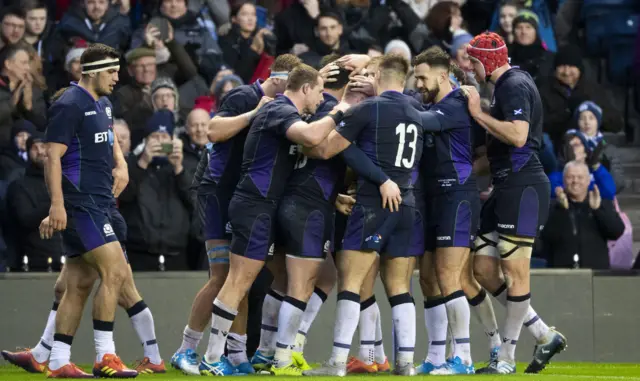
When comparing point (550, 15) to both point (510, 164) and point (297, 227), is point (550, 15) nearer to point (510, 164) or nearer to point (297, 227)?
point (510, 164)

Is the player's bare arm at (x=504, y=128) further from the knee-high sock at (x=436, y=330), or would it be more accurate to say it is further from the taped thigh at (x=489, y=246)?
the knee-high sock at (x=436, y=330)

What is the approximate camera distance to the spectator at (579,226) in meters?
16.1

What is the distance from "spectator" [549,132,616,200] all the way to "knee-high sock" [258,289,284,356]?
16.4ft

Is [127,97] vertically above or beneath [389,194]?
above

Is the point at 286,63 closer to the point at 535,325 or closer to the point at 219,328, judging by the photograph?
the point at 219,328

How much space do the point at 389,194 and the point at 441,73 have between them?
1.34 meters

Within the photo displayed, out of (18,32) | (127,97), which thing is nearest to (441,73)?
(127,97)

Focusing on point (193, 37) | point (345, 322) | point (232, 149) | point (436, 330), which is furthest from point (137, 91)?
point (345, 322)

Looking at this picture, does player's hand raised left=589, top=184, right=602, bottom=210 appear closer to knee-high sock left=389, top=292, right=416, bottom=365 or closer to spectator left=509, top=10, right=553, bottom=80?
spectator left=509, top=10, right=553, bottom=80

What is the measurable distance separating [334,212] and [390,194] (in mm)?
756

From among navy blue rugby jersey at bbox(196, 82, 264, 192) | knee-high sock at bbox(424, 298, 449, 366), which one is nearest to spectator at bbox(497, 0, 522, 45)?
navy blue rugby jersey at bbox(196, 82, 264, 192)

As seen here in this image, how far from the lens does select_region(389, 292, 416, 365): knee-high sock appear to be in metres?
11.9

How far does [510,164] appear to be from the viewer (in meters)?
12.6

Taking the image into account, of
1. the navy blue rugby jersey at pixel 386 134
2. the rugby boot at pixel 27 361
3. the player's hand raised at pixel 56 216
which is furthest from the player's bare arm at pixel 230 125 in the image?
A: the rugby boot at pixel 27 361
